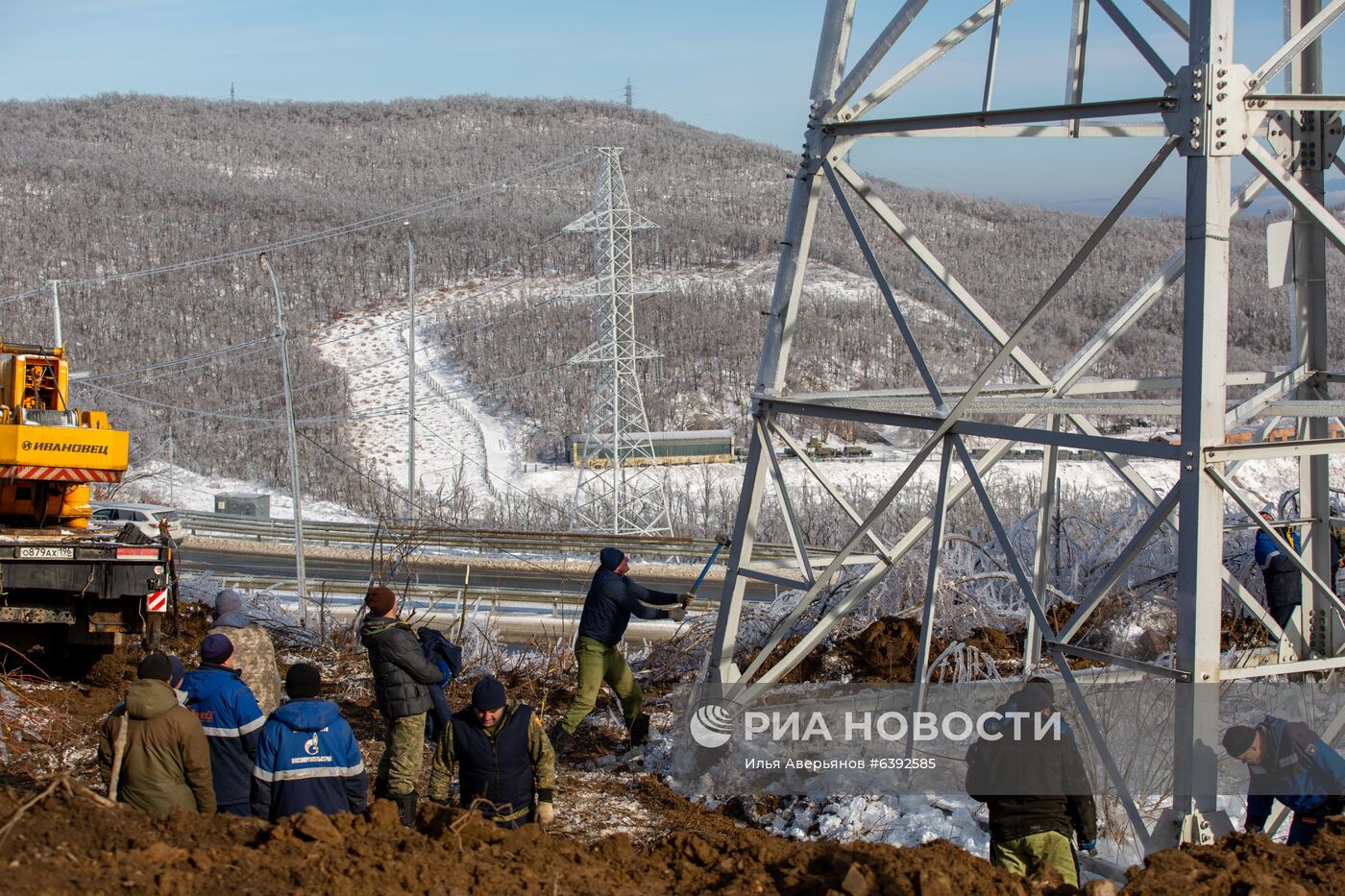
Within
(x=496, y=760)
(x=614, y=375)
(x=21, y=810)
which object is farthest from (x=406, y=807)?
(x=614, y=375)

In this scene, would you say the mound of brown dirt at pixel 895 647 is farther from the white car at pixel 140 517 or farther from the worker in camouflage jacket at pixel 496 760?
the white car at pixel 140 517

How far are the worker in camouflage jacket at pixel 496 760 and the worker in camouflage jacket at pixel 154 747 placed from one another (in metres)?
1.19

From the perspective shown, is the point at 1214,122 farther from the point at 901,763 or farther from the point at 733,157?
the point at 733,157

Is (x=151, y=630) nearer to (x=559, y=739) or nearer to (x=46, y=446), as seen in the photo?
(x=46, y=446)

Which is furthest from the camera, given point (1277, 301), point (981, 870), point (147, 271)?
point (1277, 301)

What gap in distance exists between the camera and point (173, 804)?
602cm

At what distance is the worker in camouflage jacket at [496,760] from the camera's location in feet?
20.7

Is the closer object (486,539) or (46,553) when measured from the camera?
(46,553)

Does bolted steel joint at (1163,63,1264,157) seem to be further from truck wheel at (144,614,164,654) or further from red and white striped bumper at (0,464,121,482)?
red and white striped bumper at (0,464,121,482)

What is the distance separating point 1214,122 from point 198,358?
60.2m

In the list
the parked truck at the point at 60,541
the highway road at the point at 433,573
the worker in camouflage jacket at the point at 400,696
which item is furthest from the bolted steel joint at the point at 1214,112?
the highway road at the point at 433,573

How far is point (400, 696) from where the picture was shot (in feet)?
24.6

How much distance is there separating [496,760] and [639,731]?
10.2 ft

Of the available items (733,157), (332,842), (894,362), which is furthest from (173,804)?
(733,157)
